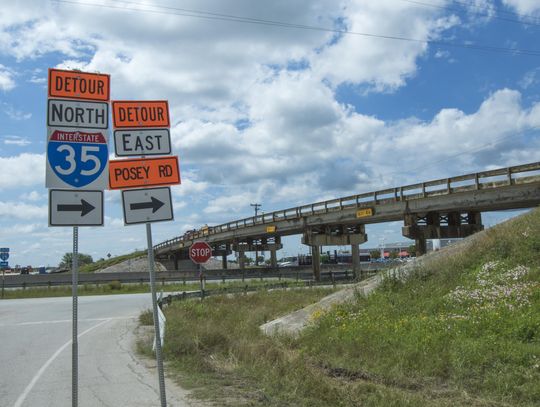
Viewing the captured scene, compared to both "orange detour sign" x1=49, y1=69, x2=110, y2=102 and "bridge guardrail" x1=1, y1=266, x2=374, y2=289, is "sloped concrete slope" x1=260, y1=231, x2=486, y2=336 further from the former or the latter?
"bridge guardrail" x1=1, y1=266, x2=374, y2=289

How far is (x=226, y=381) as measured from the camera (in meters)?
8.29

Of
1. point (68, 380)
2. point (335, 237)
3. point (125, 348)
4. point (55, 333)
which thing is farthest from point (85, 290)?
point (68, 380)

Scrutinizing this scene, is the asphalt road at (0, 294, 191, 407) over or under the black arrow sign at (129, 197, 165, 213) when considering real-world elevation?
under

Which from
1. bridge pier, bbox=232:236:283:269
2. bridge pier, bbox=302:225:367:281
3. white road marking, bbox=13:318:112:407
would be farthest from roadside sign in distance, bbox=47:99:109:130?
bridge pier, bbox=232:236:283:269

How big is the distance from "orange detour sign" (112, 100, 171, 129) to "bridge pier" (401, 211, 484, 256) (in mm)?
31065

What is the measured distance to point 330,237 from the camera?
162 feet

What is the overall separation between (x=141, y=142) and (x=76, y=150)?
87cm

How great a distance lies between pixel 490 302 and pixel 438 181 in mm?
22689

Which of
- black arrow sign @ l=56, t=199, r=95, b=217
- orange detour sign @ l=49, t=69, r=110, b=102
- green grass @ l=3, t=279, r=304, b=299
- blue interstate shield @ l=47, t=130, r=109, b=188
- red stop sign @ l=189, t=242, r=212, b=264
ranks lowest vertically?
green grass @ l=3, t=279, r=304, b=299

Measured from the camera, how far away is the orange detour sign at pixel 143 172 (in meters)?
6.52

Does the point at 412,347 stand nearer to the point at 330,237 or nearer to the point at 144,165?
the point at 144,165

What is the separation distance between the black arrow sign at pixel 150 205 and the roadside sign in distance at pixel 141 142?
647 mm

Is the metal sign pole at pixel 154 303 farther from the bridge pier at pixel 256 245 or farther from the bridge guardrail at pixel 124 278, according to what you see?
the bridge pier at pixel 256 245

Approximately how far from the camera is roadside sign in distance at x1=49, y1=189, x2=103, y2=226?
5867mm
